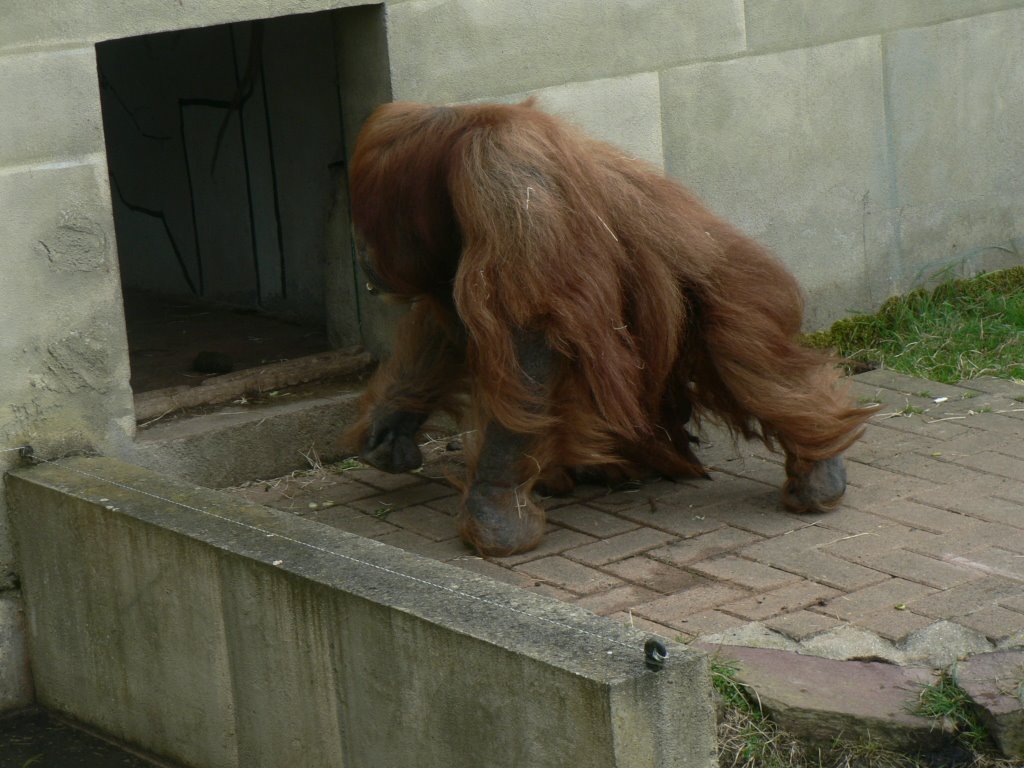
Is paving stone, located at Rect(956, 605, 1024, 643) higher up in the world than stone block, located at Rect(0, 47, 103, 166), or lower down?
lower down

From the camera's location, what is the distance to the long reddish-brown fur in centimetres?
337

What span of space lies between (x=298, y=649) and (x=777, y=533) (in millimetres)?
1373

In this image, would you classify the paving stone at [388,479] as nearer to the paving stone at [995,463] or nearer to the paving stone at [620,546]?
the paving stone at [620,546]

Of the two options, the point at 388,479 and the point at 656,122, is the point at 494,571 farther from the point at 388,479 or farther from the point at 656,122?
the point at 656,122

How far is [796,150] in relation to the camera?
4.97 meters

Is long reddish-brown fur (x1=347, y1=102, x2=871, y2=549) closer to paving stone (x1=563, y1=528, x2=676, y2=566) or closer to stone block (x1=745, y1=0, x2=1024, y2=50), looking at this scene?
paving stone (x1=563, y1=528, x2=676, y2=566)

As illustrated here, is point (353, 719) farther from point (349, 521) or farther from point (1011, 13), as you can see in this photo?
point (1011, 13)

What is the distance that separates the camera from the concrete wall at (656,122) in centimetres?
357

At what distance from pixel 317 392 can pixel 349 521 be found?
62cm

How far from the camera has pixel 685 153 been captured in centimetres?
473

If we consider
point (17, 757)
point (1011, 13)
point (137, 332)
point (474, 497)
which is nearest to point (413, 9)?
point (474, 497)

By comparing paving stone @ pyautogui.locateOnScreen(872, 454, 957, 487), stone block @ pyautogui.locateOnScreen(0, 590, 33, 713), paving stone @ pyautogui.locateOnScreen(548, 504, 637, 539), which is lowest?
Result: stone block @ pyautogui.locateOnScreen(0, 590, 33, 713)

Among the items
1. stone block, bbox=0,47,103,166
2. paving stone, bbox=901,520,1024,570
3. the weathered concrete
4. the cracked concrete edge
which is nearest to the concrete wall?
stone block, bbox=0,47,103,166

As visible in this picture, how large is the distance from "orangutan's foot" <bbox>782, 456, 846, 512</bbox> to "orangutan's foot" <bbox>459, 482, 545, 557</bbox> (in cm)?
65
